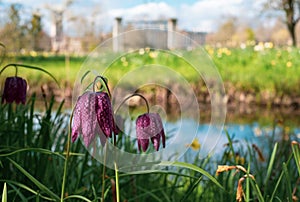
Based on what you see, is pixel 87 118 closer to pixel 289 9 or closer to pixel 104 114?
pixel 104 114

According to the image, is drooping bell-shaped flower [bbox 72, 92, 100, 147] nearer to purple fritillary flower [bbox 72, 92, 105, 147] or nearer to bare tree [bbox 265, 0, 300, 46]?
purple fritillary flower [bbox 72, 92, 105, 147]

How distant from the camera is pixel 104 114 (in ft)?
2.46

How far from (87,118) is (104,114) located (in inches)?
1.0

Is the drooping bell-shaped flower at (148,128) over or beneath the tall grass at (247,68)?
beneath

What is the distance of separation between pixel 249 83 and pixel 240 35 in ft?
51.1

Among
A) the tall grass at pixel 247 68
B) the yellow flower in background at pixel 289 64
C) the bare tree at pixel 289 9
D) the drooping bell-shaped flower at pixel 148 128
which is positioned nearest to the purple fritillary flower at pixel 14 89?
the drooping bell-shaped flower at pixel 148 128

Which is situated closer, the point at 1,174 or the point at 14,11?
the point at 1,174

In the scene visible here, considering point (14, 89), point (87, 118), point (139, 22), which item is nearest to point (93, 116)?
point (87, 118)

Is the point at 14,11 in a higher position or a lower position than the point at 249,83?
higher

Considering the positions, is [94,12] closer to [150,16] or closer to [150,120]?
[150,16]

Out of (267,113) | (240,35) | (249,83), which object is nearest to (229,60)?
(249,83)

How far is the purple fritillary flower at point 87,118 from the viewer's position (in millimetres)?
741

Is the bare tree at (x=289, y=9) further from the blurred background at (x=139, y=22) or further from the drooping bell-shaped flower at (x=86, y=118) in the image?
the drooping bell-shaped flower at (x=86, y=118)

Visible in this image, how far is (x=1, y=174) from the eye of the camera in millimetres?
1256
